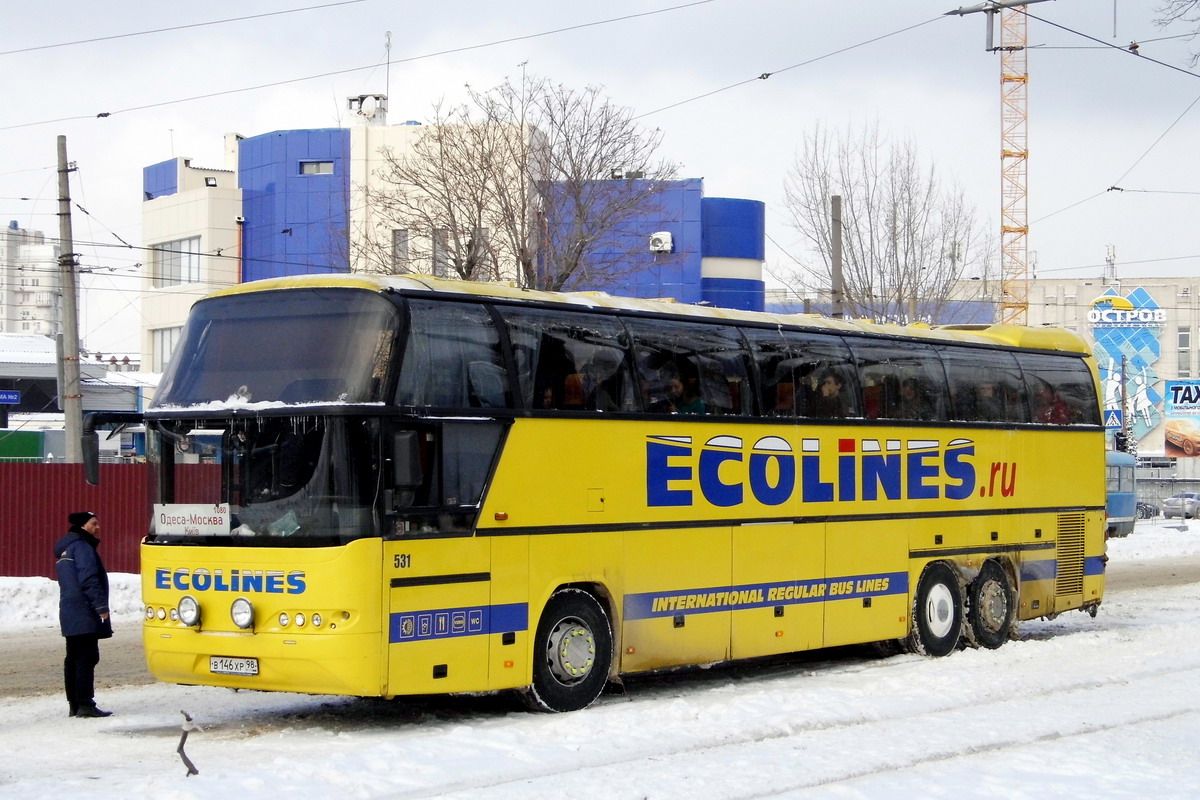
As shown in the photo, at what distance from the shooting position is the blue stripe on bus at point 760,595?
13.5 meters

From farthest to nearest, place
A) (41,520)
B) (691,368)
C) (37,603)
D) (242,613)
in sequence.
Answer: (41,520) → (37,603) → (691,368) → (242,613)

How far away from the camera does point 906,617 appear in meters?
16.8

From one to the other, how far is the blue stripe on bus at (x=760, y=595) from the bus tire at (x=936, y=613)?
44 centimetres

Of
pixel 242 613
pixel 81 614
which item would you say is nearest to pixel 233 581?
pixel 242 613

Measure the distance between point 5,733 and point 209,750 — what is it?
1.98 metres

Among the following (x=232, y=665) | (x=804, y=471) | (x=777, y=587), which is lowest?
(x=232, y=665)

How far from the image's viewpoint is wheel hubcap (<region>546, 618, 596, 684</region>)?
12.7m

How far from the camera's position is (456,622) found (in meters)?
11.7

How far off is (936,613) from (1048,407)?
334cm

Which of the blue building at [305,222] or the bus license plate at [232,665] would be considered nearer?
the bus license plate at [232,665]

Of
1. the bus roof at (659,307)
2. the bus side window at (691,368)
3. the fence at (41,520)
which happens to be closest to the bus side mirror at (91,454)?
the bus roof at (659,307)

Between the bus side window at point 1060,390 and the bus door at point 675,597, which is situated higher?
the bus side window at point 1060,390

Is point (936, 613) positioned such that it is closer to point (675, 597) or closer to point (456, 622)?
point (675, 597)

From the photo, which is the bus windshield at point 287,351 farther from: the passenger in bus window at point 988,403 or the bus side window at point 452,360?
the passenger in bus window at point 988,403
